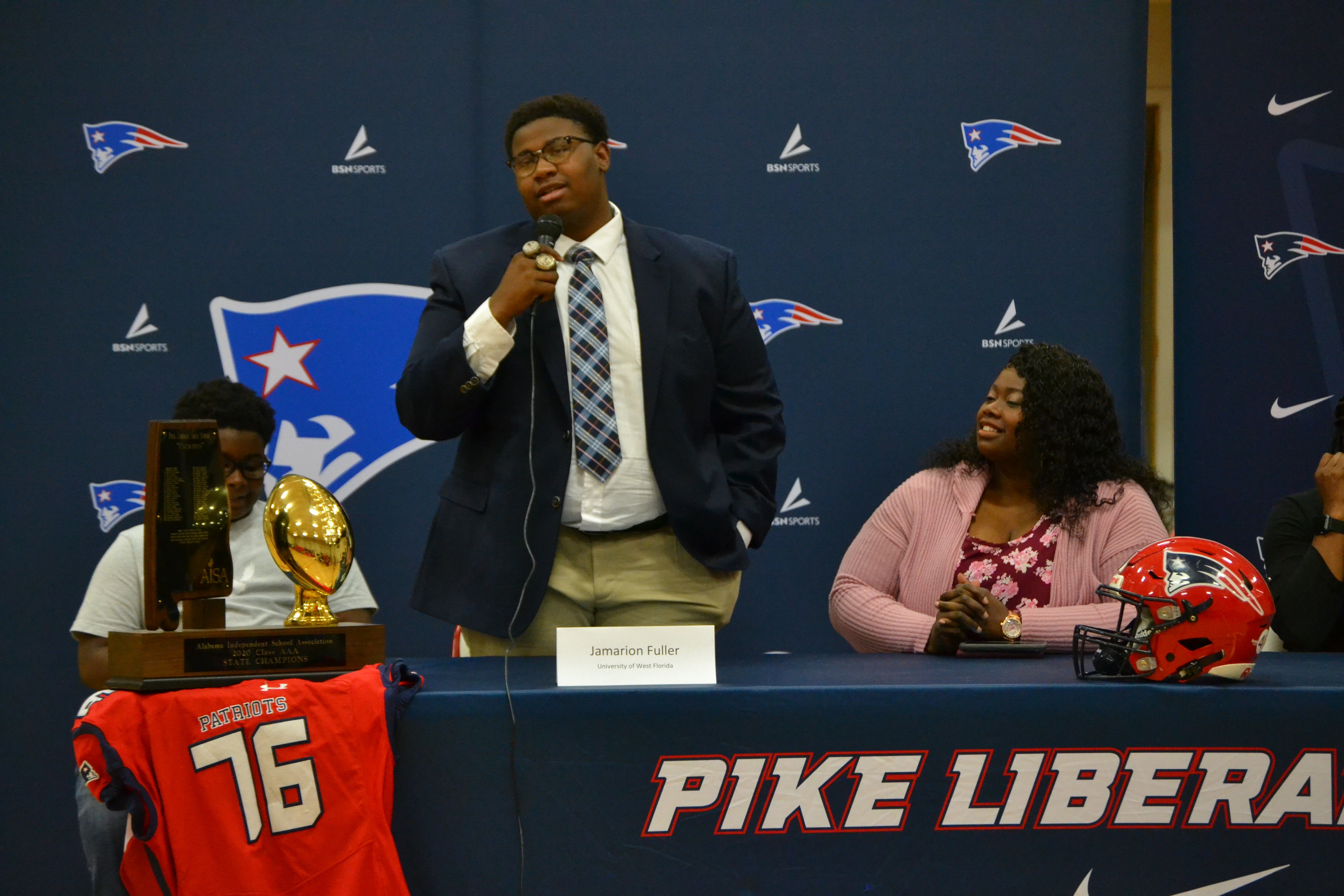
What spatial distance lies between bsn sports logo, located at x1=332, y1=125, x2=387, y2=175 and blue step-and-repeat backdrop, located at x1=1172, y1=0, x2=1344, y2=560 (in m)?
2.18

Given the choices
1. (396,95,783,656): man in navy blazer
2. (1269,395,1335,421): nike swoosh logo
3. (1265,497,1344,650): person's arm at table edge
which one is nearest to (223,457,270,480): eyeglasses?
(396,95,783,656): man in navy blazer

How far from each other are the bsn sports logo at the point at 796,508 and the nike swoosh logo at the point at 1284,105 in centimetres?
165

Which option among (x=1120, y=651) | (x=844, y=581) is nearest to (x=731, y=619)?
(x=844, y=581)

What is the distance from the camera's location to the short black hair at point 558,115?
2.24 m

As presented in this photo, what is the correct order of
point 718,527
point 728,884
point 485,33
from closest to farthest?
1. point 728,884
2. point 718,527
3. point 485,33

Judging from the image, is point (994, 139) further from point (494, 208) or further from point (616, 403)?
point (616, 403)

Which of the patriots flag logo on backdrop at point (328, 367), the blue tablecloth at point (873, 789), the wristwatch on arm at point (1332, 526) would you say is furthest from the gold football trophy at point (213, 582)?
the wristwatch on arm at point (1332, 526)

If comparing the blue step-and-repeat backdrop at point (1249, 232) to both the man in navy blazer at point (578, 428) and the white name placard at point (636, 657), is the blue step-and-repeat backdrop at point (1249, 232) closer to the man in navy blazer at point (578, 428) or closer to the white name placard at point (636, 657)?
the man in navy blazer at point (578, 428)

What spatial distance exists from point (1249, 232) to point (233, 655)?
290cm

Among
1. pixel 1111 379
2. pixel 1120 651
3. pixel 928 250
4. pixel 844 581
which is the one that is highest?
pixel 928 250

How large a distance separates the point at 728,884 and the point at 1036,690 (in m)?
0.51

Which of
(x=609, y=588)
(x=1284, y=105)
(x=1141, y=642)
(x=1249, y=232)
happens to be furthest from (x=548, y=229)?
(x=1284, y=105)

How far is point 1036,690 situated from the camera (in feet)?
5.61

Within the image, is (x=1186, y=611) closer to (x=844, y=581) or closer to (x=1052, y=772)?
(x=1052, y=772)
